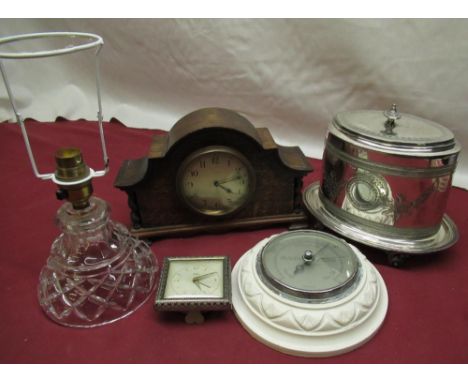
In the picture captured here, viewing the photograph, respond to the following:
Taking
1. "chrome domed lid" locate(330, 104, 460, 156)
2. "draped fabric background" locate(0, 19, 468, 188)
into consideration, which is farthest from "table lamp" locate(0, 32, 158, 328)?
"draped fabric background" locate(0, 19, 468, 188)

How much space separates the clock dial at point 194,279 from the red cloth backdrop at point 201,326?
9 cm

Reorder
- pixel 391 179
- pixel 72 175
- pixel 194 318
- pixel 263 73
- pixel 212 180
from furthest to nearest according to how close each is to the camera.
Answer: pixel 263 73 < pixel 212 180 < pixel 391 179 < pixel 194 318 < pixel 72 175

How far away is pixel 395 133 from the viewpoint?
1.17 meters

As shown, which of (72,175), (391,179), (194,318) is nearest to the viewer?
(72,175)

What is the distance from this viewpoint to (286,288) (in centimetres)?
100

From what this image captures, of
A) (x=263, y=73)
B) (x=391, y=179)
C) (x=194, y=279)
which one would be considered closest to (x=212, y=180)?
(x=194, y=279)

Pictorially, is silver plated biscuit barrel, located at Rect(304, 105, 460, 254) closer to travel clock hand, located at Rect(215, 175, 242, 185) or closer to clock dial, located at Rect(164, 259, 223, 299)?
travel clock hand, located at Rect(215, 175, 242, 185)

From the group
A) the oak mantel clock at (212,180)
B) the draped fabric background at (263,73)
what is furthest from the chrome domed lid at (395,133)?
the draped fabric background at (263,73)

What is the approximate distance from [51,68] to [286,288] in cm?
229

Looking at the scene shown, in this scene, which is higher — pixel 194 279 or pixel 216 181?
pixel 216 181

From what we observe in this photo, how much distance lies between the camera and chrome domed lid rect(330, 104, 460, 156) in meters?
1.11

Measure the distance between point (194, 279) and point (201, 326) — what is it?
0.13 metres

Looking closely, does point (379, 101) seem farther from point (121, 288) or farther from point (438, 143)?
point (121, 288)

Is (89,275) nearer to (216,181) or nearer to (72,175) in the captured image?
(72,175)
